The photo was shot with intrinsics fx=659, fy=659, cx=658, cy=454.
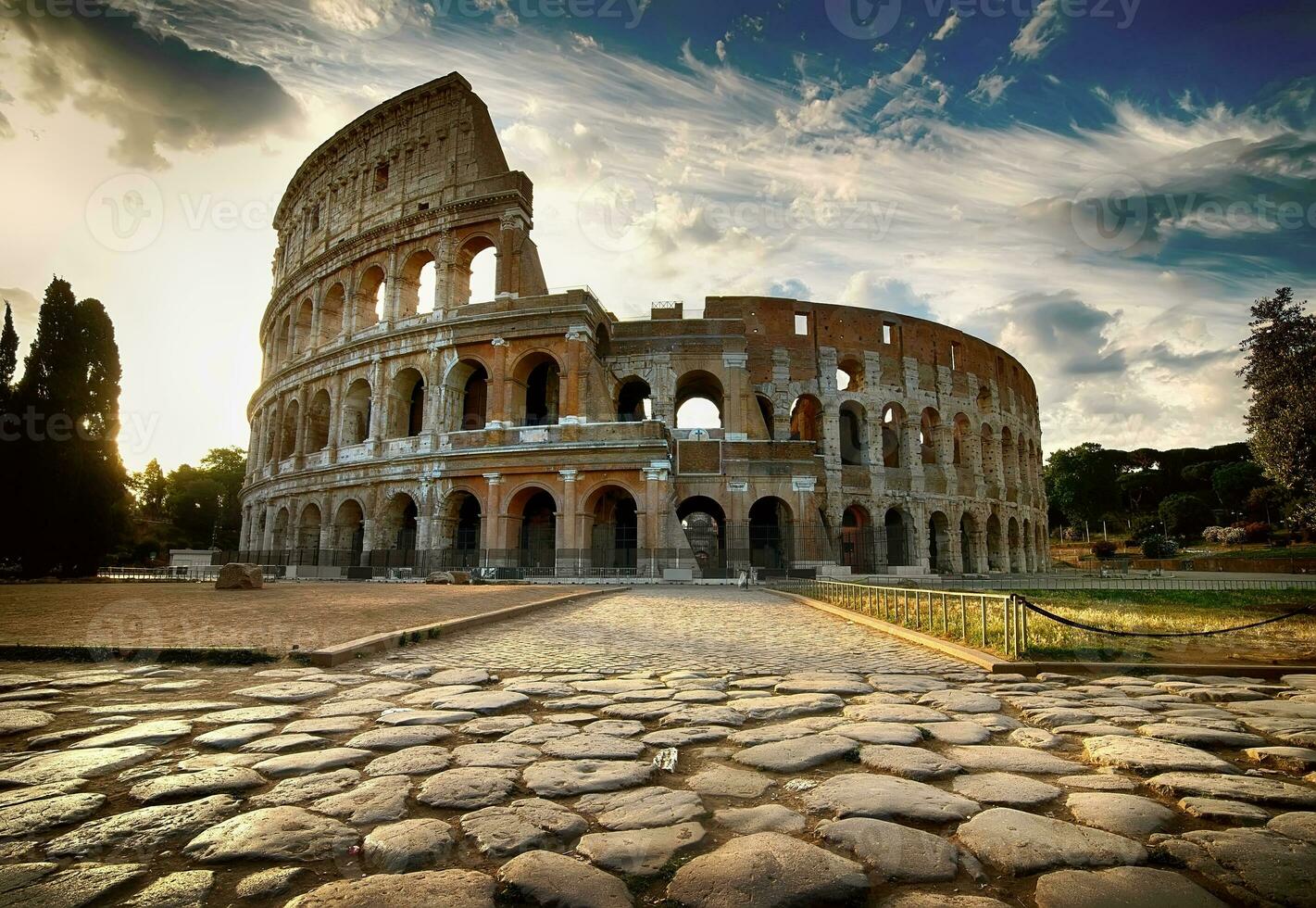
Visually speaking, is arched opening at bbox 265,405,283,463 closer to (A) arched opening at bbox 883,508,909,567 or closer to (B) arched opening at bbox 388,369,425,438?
(B) arched opening at bbox 388,369,425,438

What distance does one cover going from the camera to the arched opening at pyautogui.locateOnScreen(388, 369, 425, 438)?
25.7m

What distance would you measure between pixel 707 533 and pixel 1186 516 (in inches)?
1692

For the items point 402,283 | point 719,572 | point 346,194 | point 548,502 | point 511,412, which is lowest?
point 719,572

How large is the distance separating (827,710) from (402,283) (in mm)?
26940

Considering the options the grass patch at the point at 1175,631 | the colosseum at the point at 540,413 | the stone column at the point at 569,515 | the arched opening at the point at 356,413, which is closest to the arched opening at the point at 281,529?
the colosseum at the point at 540,413

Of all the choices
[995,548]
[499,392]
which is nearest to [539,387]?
[499,392]

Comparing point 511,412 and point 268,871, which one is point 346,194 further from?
point 268,871

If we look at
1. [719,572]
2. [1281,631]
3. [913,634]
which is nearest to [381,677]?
[913,634]

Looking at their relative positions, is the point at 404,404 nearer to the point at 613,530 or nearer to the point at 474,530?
the point at 474,530

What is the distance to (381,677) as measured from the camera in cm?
448

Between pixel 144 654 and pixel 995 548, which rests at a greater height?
pixel 995 548

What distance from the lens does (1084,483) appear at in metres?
57.5

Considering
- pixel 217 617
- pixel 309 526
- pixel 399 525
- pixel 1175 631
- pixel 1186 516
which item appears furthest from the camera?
pixel 1186 516

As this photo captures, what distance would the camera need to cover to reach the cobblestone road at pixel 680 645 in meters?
→ 5.18
